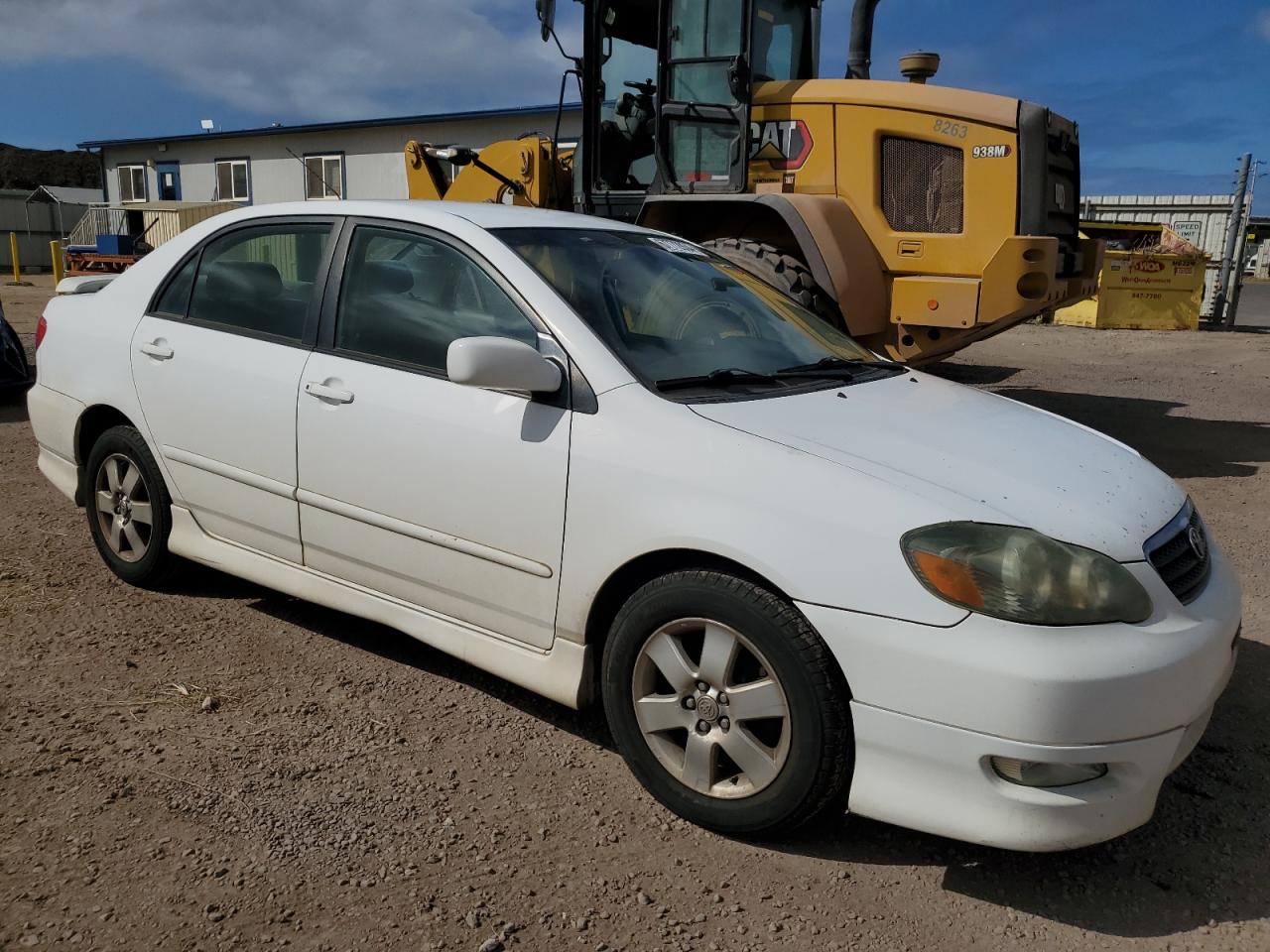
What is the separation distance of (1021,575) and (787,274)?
4.47m

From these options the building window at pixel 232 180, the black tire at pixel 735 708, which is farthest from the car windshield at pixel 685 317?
the building window at pixel 232 180

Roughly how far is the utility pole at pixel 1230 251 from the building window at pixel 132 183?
94.1ft

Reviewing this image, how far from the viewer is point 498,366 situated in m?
2.87

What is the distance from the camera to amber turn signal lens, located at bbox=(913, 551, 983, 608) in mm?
2352

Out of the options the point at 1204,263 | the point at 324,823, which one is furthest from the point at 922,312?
the point at 1204,263

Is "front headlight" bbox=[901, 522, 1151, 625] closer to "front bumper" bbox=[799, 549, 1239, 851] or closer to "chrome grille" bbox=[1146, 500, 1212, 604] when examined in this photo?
"front bumper" bbox=[799, 549, 1239, 851]

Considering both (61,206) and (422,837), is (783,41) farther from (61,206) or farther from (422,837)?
(61,206)

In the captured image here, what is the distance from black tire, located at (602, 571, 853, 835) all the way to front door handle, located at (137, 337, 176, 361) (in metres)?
2.23

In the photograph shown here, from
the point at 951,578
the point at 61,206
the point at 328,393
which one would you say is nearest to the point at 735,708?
the point at 951,578

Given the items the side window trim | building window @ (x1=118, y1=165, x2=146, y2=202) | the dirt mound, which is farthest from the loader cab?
the dirt mound

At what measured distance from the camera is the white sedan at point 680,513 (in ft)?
7.79

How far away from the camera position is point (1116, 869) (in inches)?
105

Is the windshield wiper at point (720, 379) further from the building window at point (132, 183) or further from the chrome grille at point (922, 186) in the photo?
the building window at point (132, 183)

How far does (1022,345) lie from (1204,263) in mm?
5623
